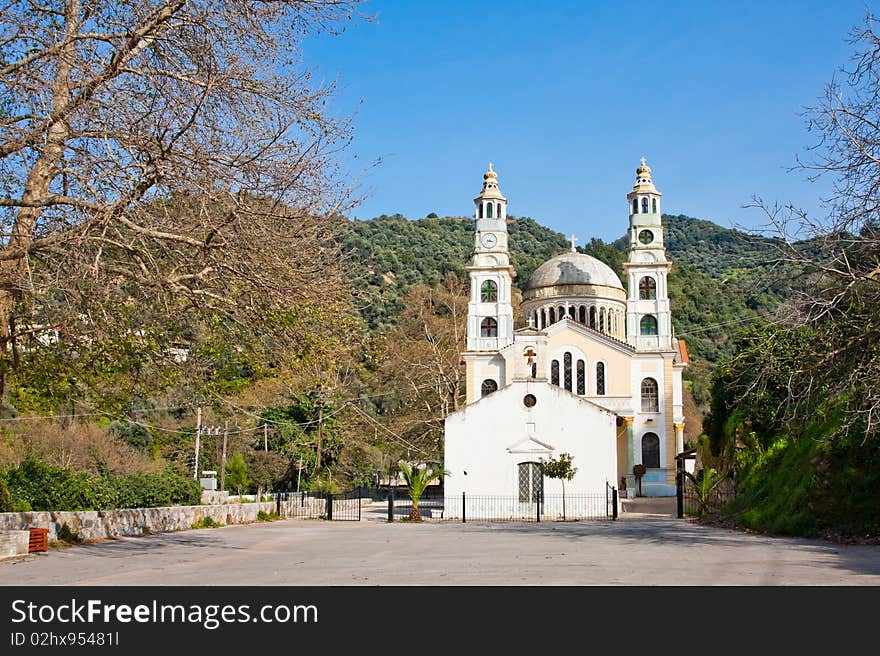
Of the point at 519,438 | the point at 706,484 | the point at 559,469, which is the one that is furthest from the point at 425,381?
the point at 706,484

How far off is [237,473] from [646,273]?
2512cm

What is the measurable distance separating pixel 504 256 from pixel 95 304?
1635 inches

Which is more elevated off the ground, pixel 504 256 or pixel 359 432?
pixel 504 256

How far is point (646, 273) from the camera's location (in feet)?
171

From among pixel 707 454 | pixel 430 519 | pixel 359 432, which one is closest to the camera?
pixel 430 519

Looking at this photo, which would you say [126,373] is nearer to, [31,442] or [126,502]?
[126,502]

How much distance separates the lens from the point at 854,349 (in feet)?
50.6

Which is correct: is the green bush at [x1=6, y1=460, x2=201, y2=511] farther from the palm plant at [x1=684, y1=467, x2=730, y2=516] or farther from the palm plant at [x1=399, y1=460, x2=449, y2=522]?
the palm plant at [x1=684, y1=467, x2=730, y2=516]

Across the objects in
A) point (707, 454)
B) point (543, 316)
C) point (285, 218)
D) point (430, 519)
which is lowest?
point (430, 519)

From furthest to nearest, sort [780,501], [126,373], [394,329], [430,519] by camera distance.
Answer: [394,329], [430,519], [780,501], [126,373]

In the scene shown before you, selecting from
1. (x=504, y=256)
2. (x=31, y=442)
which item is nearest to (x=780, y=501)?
(x=31, y=442)

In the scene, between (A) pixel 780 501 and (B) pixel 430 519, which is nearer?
(A) pixel 780 501

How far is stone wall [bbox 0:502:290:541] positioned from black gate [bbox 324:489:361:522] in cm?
630

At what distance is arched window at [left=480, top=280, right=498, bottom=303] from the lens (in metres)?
52.9
